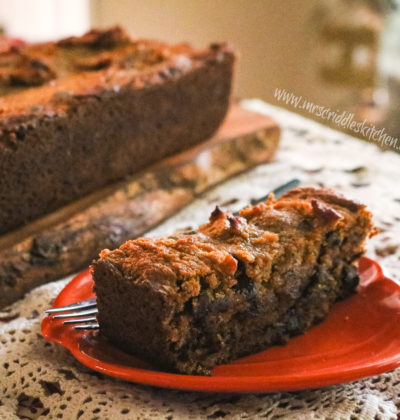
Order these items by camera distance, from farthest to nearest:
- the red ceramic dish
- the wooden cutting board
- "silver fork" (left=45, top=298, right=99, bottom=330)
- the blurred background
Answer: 1. the blurred background
2. the wooden cutting board
3. "silver fork" (left=45, top=298, right=99, bottom=330)
4. the red ceramic dish

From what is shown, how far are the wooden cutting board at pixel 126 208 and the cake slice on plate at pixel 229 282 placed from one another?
58cm

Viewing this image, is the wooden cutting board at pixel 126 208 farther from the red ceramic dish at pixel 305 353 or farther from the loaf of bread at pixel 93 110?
the red ceramic dish at pixel 305 353

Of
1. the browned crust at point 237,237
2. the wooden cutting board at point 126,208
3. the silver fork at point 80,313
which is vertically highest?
the browned crust at point 237,237

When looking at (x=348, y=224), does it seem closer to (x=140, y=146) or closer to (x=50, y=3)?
(x=140, y=146)

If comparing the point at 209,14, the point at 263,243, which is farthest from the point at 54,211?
the point at 209,14

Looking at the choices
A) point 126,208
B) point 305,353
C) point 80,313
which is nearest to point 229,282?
point 305,353

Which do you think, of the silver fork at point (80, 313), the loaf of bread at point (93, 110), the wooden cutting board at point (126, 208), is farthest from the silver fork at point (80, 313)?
the loaf of bread at point (93, 110)

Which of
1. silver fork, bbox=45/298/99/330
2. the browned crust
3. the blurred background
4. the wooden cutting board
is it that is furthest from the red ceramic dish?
the blurred background

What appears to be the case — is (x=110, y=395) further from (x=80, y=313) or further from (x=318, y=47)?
(x=318, y=47)

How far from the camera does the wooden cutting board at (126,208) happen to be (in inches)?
74.6

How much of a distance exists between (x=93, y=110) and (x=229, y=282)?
1030 millimetres

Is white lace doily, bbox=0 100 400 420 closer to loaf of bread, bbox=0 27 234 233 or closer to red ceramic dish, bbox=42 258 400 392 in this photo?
red ceramic dish, bbox=42 258 400 392

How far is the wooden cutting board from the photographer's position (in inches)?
74.6

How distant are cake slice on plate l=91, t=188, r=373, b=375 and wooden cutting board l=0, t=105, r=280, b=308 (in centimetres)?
58
